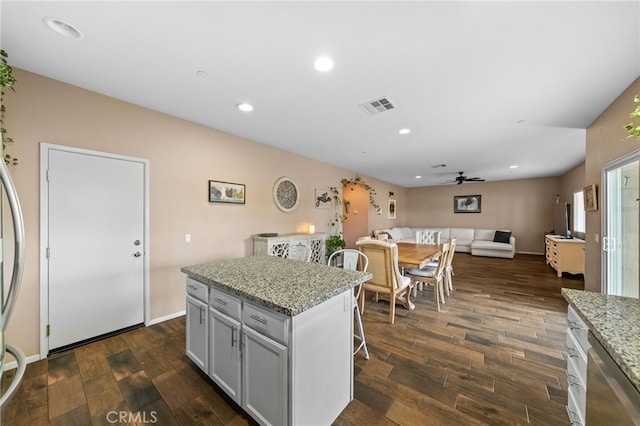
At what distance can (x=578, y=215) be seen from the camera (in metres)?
5.97

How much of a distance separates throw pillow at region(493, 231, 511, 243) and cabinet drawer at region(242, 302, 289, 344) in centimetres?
849

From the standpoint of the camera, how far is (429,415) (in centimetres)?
166

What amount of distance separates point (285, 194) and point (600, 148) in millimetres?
4262

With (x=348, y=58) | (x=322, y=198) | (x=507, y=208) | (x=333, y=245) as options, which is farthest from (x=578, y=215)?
(x=348, y=58)

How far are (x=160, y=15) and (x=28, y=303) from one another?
8.63 feet

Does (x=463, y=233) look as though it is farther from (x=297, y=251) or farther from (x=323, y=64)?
(x=323, y=64)

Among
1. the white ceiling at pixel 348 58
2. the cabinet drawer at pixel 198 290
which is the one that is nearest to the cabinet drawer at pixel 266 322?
the cabinet drawer at pixel 198 290

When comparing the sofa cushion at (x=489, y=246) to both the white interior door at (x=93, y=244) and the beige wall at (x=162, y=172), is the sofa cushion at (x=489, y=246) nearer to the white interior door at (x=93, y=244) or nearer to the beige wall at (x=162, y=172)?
the beige wall at (x=162, y=172)

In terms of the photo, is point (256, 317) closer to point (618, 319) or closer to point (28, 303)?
point (618, 319)

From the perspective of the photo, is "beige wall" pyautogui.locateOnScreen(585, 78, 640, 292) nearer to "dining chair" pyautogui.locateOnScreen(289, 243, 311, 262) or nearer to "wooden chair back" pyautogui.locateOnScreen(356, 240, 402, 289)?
"wooden chair back" pyautogui.locateOnScreen(356, 240, 402, 289)

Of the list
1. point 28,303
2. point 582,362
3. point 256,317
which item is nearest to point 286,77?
point 256,317

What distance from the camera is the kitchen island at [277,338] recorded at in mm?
1352

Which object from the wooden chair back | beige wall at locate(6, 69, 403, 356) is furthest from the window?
beige wall at locate(6, 69, 403, 356)

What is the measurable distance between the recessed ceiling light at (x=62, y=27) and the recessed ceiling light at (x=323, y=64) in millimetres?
1646
